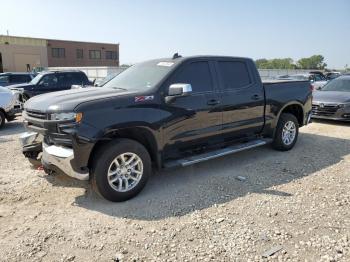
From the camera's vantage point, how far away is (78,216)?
4.23 m

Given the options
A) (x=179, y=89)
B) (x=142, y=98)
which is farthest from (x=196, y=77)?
(x=142, y=98)

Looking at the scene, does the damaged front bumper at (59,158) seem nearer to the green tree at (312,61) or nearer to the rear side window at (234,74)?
the rear side window at (234,74)

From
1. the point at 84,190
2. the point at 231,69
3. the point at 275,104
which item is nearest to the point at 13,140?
the point at 84,190

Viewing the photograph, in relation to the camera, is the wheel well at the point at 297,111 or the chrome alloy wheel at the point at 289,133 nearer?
the chrome alloy wheel at the point at 289,133

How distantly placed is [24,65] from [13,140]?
48.2m

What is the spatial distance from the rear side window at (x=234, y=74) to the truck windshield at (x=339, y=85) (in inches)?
262

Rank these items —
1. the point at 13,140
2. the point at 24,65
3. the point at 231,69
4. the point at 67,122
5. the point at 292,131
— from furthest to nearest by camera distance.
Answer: the point at 24,65, the point at 13,140, the point at 292,131, the point at 231,69, the point at 67,122

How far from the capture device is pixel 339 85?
11.8 metres

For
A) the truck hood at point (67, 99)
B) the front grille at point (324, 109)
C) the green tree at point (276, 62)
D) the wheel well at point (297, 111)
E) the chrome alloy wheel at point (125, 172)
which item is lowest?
the chrome alloy wheel at point (125, 172)

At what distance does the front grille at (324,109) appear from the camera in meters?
10.4

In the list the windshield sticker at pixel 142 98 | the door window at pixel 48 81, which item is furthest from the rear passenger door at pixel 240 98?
the door window at pixel 48 81

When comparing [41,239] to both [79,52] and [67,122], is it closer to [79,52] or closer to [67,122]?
[67,122]

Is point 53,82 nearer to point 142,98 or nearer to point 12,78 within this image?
point 12,78

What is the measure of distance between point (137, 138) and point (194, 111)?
39.6 inches
